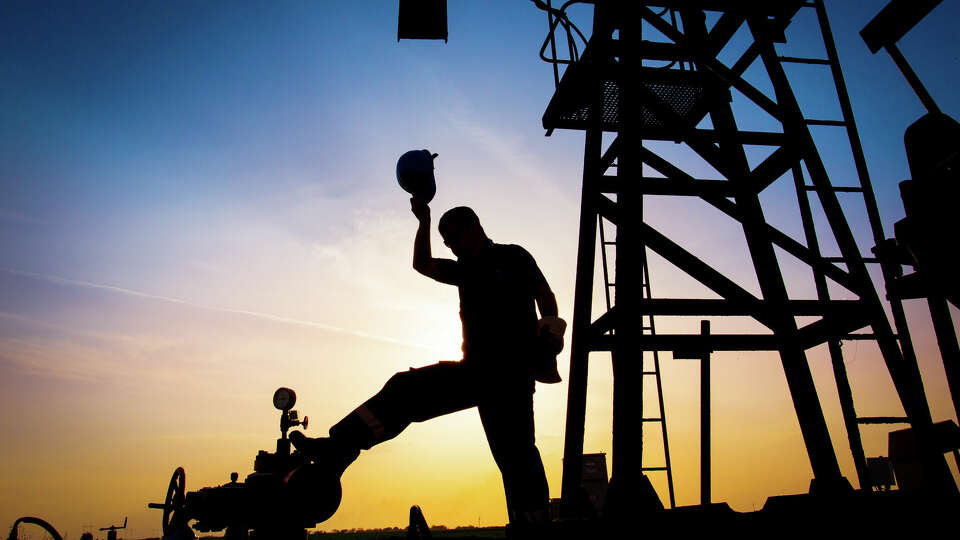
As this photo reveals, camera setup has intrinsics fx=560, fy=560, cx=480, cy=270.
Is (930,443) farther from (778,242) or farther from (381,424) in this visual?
(381,424)

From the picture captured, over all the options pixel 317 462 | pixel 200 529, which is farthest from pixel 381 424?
pixel 200 529

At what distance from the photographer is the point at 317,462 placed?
11.9 feet

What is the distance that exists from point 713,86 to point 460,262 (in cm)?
398

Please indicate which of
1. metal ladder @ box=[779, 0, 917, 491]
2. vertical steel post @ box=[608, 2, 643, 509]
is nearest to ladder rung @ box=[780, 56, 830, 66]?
metal ladder @ box=[779, 0, 917, 491]

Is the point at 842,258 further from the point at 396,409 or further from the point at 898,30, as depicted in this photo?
the point at 396,409

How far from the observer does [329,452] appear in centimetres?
363

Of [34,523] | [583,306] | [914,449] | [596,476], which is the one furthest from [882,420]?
[596,476]

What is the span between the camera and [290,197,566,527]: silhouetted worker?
363cm

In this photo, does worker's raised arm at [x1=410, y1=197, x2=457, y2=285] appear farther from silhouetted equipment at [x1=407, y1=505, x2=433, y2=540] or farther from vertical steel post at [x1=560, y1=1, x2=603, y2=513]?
vertical steel post at [x1=560, y1=1, x2=603, y2=513]

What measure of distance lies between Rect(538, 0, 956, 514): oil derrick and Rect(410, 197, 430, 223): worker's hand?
5.37 ft

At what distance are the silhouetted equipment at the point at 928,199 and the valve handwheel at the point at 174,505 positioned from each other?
18.9 feet

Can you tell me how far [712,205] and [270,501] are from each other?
5.07 m

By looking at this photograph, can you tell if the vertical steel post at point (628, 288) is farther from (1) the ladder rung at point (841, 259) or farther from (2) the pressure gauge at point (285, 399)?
(2) the pressure gauge at point (285, 399)

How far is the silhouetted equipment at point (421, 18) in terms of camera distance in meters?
7.34
